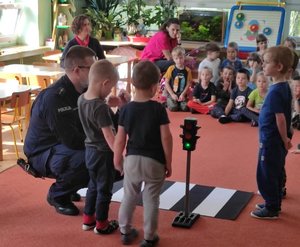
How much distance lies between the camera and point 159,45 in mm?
7820

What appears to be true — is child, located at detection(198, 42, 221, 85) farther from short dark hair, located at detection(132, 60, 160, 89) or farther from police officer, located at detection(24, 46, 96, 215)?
short dark hair, located at detection(132, 60, 160, 89)

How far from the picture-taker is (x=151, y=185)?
2848mm

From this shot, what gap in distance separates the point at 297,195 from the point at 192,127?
4.09 feet

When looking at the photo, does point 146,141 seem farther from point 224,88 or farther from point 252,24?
point 252,24

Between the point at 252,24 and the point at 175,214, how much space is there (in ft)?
20.8

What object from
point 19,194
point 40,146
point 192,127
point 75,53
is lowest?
point 19,194

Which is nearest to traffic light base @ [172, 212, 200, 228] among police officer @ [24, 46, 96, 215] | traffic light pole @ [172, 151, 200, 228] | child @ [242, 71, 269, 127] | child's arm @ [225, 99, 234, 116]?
traffic light pole @ [172, 151, 200, 228]

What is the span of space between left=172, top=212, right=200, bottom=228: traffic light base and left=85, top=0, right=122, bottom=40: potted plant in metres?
6.51

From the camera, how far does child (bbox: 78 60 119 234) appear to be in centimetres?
296

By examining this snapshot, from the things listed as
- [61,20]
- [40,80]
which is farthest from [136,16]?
[40,80]

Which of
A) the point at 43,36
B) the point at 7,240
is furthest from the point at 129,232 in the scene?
the point at 43,36

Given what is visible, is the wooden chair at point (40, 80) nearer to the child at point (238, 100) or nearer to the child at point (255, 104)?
the child at point (238, 100)

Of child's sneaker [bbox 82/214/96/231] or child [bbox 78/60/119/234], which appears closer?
child [bbox 78/60/119/234]

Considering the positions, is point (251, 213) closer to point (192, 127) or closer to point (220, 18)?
point (192, 127)
